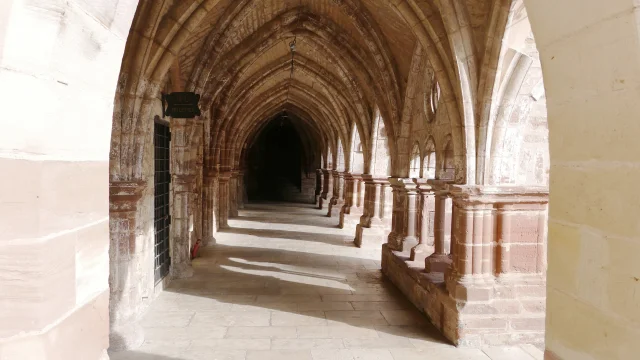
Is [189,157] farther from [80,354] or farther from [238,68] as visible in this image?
[80,354]

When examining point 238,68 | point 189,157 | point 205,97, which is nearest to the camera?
point 189,157

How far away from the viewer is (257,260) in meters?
9.63

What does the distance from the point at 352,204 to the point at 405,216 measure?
21.7 ft

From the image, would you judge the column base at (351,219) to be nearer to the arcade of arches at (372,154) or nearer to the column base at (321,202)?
the arcade of arches at (372,154)

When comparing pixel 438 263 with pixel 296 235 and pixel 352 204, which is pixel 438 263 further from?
pixel 352 204

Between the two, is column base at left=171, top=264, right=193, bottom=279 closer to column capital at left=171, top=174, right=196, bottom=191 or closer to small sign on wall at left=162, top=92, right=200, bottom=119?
column capital at left=171, top=174, right=196, bottom=191

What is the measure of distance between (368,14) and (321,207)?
47.2 feet

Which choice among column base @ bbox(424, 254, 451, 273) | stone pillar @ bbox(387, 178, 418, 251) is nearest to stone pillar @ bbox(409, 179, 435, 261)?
stone pillar @ bbox(387, 178, 418, 251)

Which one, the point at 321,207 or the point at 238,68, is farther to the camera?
the point at 321,207

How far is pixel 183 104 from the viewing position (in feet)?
21.5

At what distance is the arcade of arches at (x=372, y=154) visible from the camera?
47.3 inches

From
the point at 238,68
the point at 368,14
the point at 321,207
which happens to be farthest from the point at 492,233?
the point at 321,207

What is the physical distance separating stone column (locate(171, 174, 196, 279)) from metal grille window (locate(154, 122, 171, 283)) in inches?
4.8

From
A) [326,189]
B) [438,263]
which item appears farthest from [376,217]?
[326,189]
